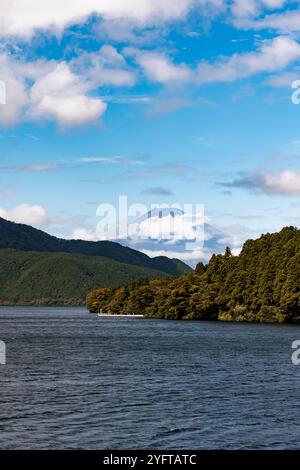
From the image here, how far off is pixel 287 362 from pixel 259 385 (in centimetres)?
2555

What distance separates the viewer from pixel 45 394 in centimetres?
7025

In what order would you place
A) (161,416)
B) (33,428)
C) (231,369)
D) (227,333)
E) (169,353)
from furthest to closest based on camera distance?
(227,333) < (169,353) < (231,369) < (161,416) < (33,428)

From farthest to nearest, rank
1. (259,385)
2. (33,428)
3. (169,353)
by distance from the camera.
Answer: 1. (169,353)
2. (259,385)
3. (33,428)

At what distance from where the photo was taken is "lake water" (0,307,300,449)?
51406 millimetres

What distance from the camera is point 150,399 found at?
67.9 meters

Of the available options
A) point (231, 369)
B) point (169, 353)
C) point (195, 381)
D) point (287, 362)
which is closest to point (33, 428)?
point (195, 381)

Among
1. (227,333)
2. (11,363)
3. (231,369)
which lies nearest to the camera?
(231,369)

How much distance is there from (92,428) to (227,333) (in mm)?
120000

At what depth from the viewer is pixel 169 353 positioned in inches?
4599

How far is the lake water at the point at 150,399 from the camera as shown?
169ft
